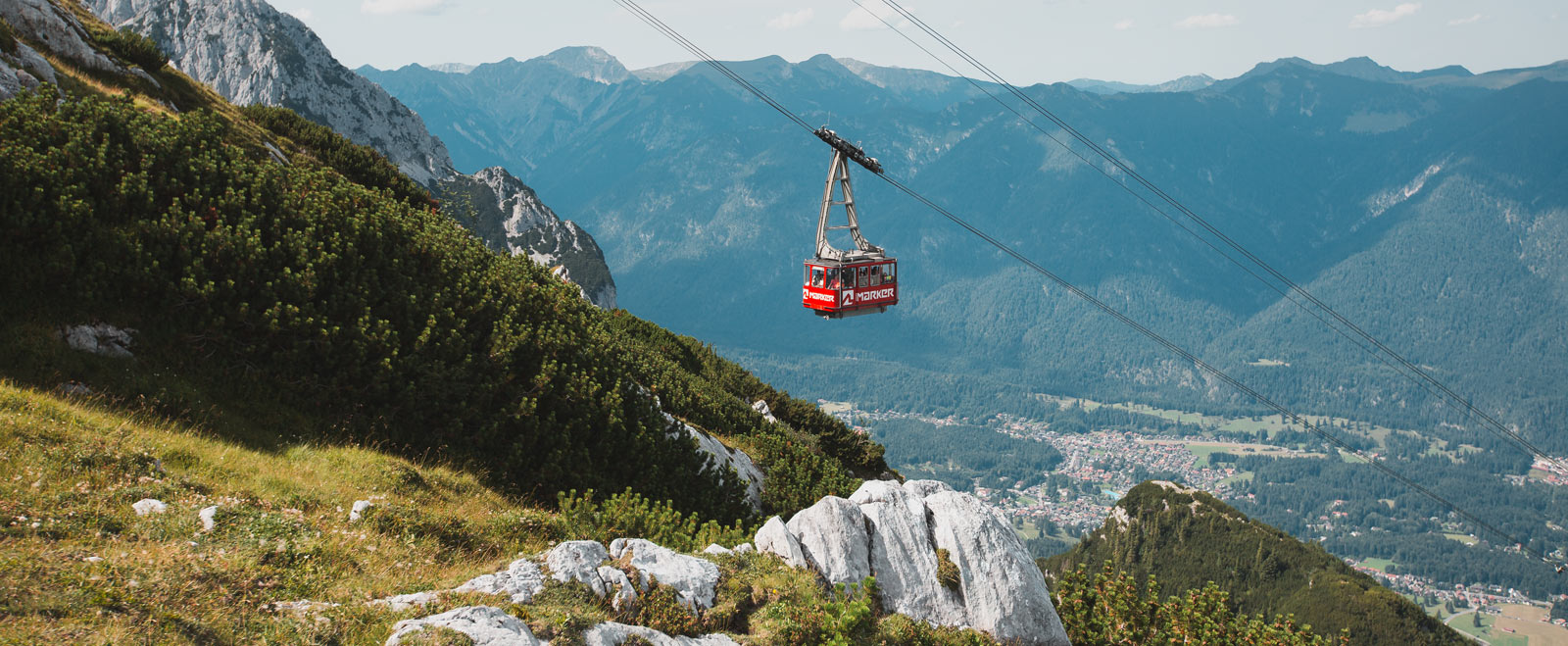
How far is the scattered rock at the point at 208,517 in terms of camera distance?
531 inches

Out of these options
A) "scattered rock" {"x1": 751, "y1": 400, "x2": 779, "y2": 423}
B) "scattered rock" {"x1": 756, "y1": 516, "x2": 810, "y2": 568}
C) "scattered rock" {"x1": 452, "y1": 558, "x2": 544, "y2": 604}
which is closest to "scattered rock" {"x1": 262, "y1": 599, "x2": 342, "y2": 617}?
"scattered rock" {"x1": 452, "y1": 558, "x2": 544, "y2": 604}

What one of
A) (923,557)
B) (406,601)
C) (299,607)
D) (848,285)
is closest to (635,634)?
(406,601)

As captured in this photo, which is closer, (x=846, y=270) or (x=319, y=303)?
(x=319, y=303)

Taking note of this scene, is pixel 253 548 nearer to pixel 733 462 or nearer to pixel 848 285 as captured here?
pixel 733 462

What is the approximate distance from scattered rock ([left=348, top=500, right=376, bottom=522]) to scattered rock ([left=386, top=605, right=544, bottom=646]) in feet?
15.0

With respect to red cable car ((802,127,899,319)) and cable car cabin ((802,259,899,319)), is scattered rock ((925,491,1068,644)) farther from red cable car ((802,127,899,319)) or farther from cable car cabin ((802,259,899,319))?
red cable car ((802,127,899,319))

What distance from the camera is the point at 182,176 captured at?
2195 centimetres

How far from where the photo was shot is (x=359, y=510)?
15.6 meters

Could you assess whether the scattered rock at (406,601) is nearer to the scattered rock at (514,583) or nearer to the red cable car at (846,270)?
the scattered rock at (514,583)

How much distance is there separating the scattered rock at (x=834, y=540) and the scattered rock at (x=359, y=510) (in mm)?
8067

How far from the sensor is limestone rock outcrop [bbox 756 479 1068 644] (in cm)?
1778

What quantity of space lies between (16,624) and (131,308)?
496 inches

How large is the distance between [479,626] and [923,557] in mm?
10580

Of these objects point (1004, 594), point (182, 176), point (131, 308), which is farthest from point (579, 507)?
point (182, 176)
